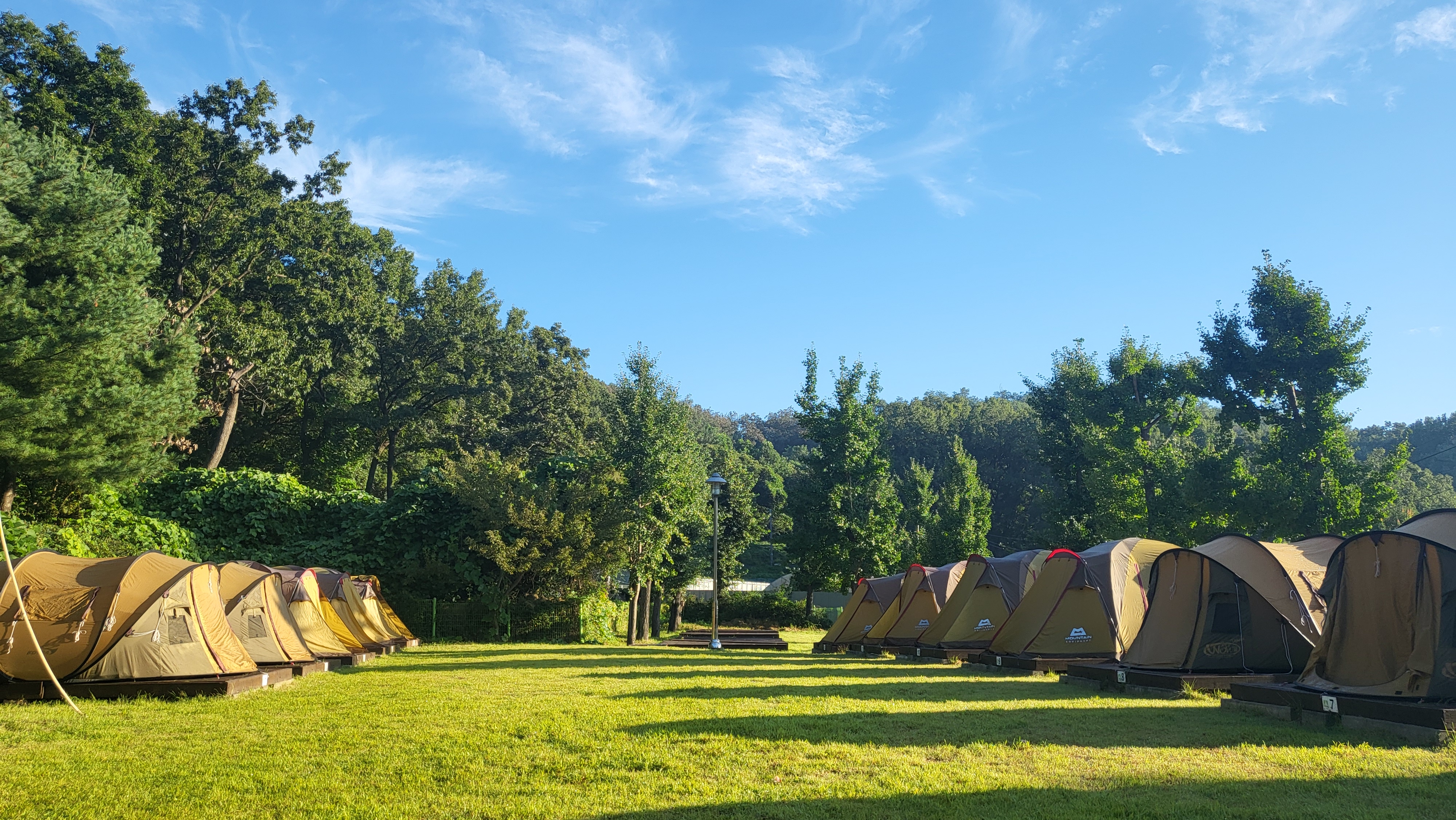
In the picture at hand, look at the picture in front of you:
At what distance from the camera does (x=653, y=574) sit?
931 inches

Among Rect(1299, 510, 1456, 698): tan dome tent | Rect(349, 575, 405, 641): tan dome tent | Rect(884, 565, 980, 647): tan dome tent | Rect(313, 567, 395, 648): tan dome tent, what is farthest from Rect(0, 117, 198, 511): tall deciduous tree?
Rect(1299, 510, 1456, 698): tan dome tent

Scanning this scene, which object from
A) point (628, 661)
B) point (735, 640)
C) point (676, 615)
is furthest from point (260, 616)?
point (676, 615)

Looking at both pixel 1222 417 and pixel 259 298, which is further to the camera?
pixel 259 298

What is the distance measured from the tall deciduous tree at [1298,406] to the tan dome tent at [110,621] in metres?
30.0

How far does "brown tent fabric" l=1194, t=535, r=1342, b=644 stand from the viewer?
10914 mm

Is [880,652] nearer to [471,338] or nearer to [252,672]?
[252,672]

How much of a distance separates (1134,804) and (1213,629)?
731 cm

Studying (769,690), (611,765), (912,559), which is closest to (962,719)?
(769,690)

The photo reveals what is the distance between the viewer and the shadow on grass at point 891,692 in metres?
10.4

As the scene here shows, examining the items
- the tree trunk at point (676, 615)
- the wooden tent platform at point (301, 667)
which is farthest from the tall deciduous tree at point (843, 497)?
the wooden tent platform at point (301, 667)

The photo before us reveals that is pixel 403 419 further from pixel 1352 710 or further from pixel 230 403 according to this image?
pixel 1352 710

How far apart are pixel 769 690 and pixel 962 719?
10.2 ft

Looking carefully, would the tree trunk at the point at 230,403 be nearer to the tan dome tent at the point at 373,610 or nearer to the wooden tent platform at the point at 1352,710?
the tan dome tent at the point at 373,610

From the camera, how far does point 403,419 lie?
130ft
